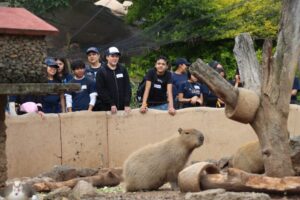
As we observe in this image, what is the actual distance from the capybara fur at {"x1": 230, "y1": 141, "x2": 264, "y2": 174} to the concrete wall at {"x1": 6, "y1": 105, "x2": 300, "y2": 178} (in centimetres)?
308

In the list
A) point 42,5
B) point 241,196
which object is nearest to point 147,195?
point 241,196

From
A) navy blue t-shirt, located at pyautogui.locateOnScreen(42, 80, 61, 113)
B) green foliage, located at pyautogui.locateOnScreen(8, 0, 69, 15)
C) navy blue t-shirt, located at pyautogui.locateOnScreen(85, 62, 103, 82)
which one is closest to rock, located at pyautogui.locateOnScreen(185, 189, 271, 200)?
navy blue t-shirt, located at pyautogui.locateOnScreen(85, 62, 103, 82)

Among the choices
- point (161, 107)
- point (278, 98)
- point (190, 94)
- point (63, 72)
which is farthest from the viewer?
point (190, 94)

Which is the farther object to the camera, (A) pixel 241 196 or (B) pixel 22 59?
(A) pixel 241 196

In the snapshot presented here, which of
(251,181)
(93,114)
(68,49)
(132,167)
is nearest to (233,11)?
(68,49)

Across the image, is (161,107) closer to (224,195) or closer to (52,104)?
(52,104)

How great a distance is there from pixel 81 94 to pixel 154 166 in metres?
3.33

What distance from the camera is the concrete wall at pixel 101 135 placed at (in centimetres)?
1418

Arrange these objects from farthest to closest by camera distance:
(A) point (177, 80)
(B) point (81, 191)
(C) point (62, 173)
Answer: (A) point (177, 80) < (C) point (62, 173) < (B) point (81, 191)

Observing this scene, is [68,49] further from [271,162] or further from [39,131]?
[271,162]

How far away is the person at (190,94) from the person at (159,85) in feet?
2.08

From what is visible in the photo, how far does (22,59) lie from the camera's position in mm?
9242

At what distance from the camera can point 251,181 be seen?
10078 millimetres

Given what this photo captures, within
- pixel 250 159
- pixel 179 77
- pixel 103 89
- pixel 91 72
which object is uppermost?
pixel 91 72
